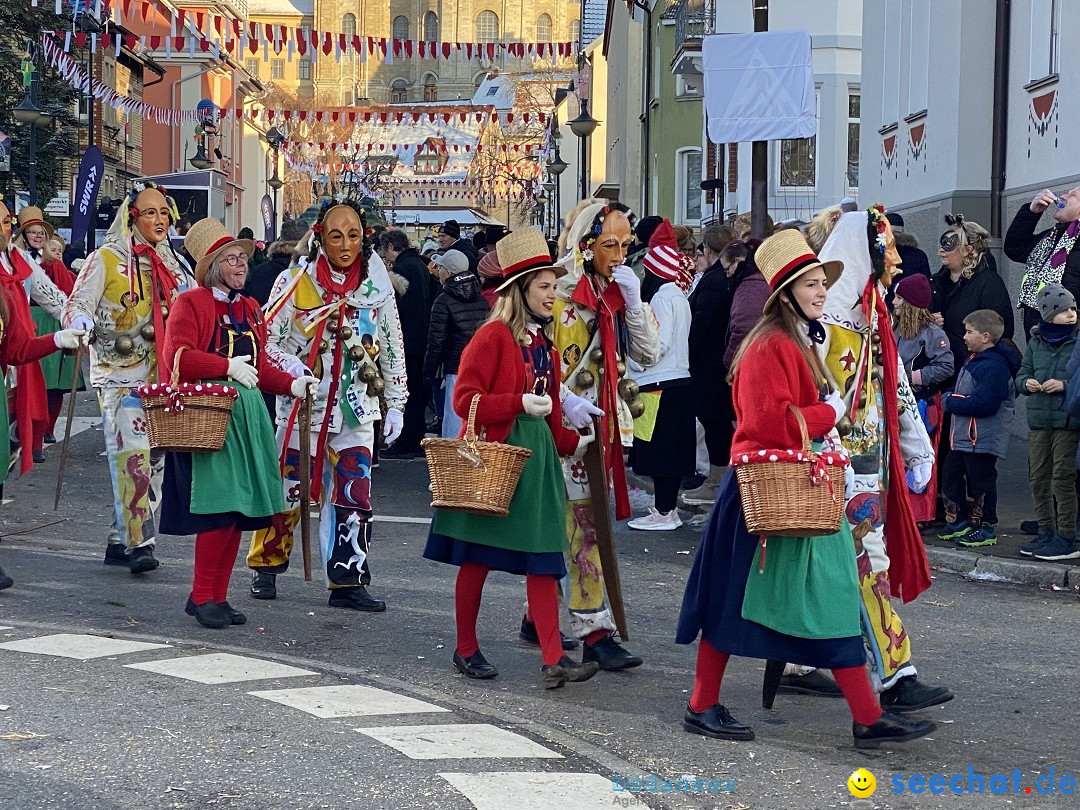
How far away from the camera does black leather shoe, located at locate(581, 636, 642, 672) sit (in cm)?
706

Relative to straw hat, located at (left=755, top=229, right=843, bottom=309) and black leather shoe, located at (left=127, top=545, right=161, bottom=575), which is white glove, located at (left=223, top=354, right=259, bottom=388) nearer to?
black leather shoe, located at (left=127, top=545, right=161, bottom=575)

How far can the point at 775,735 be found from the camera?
604 centimetres

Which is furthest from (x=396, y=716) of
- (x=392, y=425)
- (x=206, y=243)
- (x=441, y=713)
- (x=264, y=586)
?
(x=206, y=243)

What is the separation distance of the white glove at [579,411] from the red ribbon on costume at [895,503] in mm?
1137

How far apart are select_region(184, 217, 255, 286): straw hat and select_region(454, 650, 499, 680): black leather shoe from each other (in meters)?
2.43

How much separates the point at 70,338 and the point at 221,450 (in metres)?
1.43

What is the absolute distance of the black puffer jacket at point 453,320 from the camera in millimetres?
14062

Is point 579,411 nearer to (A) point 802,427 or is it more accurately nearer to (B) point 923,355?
(A) point 802,427

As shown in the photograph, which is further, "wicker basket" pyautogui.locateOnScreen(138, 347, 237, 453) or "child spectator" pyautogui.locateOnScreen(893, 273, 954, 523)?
"child spectator" pyautogui.locateOnScreen(893, 273, 954, 523)

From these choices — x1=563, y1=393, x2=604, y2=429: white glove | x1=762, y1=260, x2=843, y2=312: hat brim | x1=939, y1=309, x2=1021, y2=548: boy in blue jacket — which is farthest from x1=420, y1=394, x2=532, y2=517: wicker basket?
x1=939, y1=309, x2=1021, y2=548: boy in blue jacket

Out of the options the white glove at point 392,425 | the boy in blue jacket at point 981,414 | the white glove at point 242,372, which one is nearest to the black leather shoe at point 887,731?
the white glove at point 392,425

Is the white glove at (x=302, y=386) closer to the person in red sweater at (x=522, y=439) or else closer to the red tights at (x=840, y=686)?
the person in red sweater at (x=522, y=439)

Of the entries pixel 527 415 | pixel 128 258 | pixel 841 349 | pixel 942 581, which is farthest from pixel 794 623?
pixel 128 258

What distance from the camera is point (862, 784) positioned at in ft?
17.6
